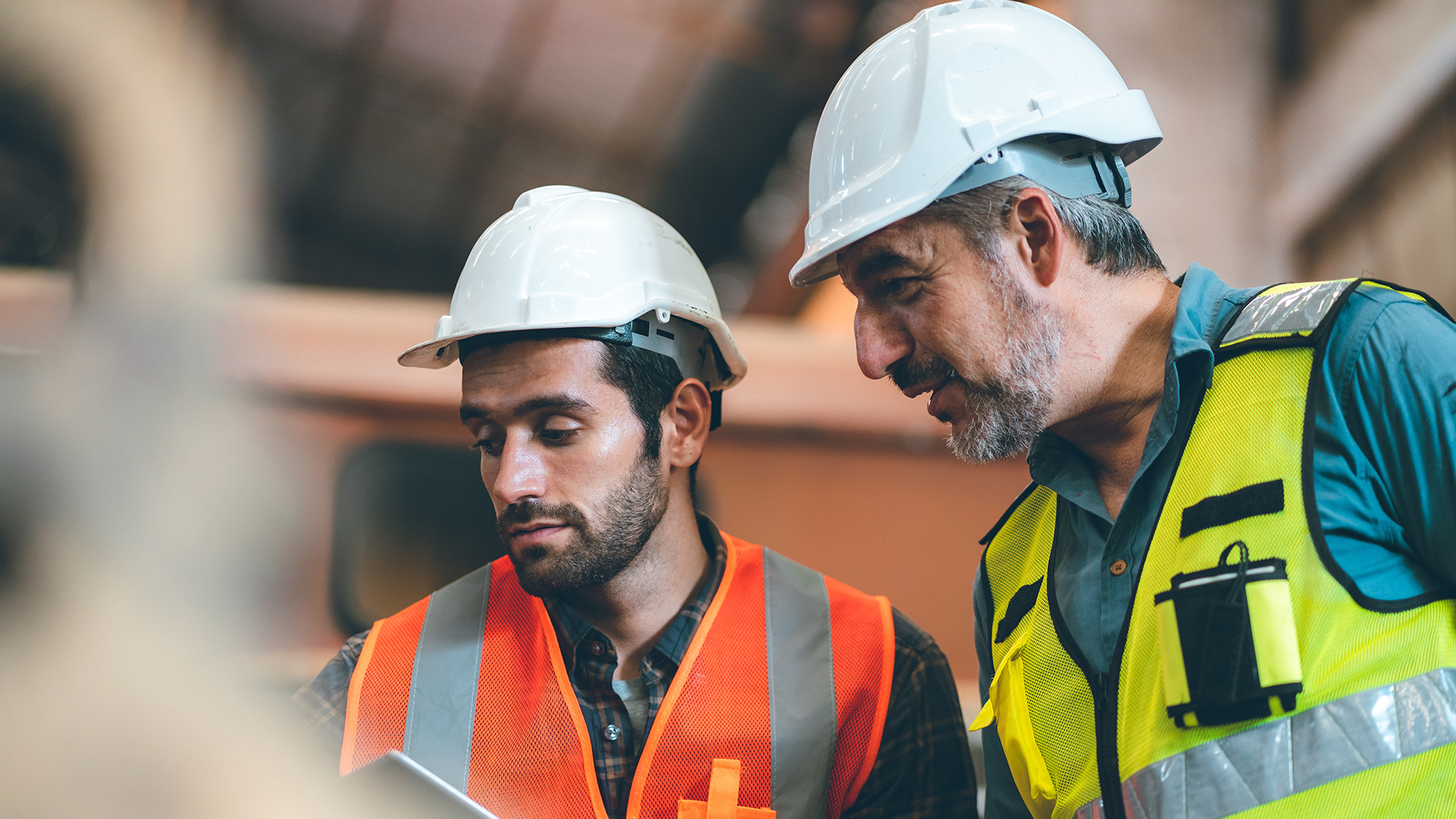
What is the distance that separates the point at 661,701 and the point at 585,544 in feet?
1.13

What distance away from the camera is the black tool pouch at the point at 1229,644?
1.32m

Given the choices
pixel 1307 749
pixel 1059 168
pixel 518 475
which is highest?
pixel 1059 168

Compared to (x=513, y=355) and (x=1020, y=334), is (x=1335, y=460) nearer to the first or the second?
(x=1020, y=334)

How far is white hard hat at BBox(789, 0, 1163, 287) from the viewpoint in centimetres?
171

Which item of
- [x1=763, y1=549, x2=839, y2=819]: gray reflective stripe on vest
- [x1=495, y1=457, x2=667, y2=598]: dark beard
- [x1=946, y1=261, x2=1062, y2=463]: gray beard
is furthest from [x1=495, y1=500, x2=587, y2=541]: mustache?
[x1=946, y1=261, x2=1062, y2=463]: gray beard

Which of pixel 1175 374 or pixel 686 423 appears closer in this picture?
pixel 1175 374

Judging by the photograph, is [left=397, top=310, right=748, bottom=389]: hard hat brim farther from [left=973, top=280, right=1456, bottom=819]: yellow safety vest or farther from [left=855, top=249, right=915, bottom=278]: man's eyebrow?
[left=973, top=280, right=1456, bottom=819]: yellow safety vest

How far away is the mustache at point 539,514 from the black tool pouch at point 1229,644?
3.65 ft

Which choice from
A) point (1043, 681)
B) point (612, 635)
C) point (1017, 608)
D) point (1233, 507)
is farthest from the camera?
point (612, 635)

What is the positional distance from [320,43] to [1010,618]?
24.2 ft

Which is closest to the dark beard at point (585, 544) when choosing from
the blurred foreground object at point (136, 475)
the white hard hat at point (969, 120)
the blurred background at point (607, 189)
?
the blurred background at point (607, 189)

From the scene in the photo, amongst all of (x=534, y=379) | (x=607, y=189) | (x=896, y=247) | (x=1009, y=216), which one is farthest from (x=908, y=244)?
(x=607, y=189)

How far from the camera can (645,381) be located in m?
2.25

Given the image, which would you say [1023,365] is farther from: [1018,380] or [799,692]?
[799,692]
